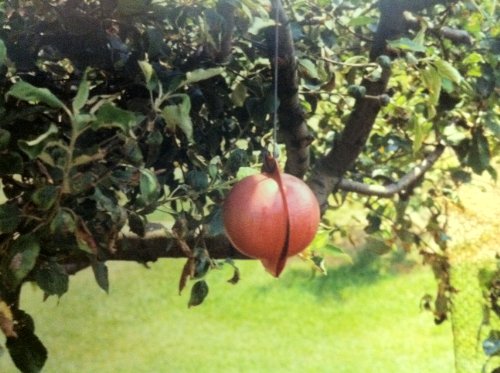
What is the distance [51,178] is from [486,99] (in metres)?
0.87

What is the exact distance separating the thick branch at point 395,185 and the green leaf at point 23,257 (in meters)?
0.73

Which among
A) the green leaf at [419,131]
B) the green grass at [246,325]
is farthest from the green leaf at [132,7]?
the green grass at [246,325]

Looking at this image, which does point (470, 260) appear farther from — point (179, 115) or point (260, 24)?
point (179, 115)

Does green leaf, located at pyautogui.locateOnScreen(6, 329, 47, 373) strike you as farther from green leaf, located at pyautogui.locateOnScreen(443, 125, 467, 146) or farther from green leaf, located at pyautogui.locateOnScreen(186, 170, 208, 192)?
green leaf, located at pyautogui.locateOnScreen(443, 125, 467, 146)

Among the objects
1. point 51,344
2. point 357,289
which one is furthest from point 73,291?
point 357,289

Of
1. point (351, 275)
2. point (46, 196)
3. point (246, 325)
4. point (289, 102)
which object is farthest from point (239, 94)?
point (351, 275)

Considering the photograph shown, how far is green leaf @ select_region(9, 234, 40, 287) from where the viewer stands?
0.73 meters

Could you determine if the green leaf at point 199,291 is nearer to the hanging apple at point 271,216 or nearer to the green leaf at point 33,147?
the hanging apple at point 271,216

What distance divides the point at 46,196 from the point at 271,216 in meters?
0.19

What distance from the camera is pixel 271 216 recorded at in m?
0.73

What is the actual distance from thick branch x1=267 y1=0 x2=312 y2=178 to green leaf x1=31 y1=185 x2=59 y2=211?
299 millimetres

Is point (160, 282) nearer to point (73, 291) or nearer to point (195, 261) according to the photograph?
point (73, 291)

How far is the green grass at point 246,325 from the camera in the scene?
8.86ft

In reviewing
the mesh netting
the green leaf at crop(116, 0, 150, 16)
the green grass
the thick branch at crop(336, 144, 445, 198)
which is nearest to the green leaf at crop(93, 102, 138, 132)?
the green leaf at crop(116, 0, 150, 16)
